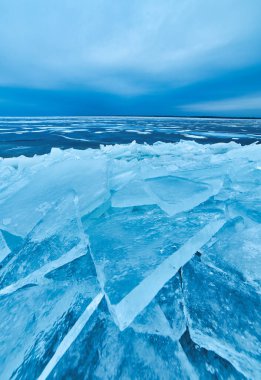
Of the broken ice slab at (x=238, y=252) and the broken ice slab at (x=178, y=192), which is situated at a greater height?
the broken ice slab at (x=178, y=192)

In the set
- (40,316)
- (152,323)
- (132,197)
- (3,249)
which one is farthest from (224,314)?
(3,249)

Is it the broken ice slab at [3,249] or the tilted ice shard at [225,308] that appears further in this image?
the broken ice slab at [3,249]

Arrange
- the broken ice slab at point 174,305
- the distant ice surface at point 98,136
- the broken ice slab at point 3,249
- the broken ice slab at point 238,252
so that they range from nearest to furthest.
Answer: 1. the broken ice slab at point 174,305
2. the broken ice slab at point 238,252
3. the broken ice slab at point 3,249
4. the distant ice surface at point 98,136

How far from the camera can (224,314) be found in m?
0.83

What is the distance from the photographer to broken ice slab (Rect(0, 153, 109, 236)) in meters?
1.45

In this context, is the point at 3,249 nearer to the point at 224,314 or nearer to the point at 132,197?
the point at 132,197

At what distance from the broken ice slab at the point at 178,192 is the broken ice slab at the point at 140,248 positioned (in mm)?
74

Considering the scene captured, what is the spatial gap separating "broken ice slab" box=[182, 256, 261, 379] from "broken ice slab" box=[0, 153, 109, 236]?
84cm

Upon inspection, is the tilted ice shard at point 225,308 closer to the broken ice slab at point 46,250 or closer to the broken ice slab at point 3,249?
the broken ice slab at point 46,250

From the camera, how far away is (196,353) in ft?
2.57

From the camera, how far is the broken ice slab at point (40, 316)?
759 mm

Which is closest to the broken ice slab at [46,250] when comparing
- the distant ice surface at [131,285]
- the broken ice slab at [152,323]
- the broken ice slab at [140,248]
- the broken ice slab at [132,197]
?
the distant ice surface at [131,285]

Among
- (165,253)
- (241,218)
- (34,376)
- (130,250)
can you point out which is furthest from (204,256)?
(34,376)

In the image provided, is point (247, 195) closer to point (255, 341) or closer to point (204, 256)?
point (204, 256)
